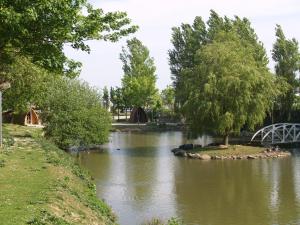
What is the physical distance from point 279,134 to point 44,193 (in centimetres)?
3963

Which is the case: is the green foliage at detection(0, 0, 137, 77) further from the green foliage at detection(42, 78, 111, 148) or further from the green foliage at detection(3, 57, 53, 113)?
the green foliage at detection(42, 78, 111, 148)

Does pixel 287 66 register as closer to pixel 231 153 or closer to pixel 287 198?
pixel 231 153

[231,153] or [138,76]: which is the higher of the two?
Result: [138,76]

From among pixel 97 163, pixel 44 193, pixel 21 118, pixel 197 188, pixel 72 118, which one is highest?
pixel 21 118

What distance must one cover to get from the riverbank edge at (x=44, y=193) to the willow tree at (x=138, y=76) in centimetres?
5965

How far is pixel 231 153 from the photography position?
138 feet

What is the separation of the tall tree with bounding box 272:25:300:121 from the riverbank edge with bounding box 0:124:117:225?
1578 inches

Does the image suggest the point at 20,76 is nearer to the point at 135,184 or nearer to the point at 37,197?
the point at 135,184

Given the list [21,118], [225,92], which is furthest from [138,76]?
[225,92]

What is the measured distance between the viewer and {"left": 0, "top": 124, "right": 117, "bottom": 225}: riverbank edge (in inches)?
500

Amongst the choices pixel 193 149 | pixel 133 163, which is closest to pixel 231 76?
pixel 193 149

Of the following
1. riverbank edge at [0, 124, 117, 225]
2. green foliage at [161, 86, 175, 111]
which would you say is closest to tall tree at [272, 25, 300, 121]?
green foliage at [161, 86, 175, 111]

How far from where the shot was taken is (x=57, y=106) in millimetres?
38281

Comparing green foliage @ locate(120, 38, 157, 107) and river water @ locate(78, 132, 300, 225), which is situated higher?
green foliage @ locate(120, 38, 157, 107)
